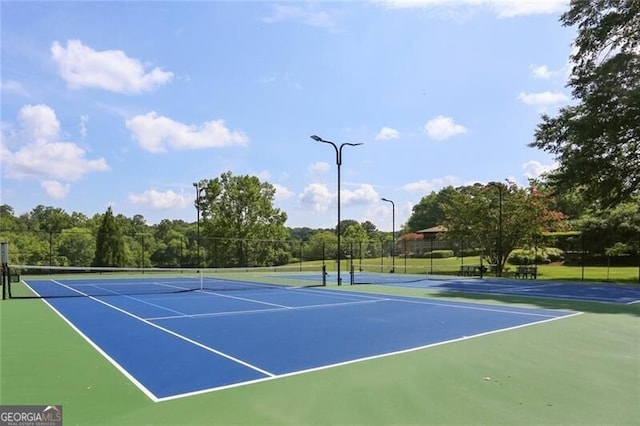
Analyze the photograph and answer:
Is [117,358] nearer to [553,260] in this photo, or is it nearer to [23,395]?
[23,395]

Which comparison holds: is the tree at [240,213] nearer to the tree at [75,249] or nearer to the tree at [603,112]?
the tree at [75,249]

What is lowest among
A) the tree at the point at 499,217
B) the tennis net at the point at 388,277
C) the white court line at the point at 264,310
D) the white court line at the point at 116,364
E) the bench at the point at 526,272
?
the tennis net at the point at 388,277

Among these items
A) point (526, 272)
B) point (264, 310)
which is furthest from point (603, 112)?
point (264, 310)

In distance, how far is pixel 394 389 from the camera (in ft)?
17.3

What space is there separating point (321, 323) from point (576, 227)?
37240mm

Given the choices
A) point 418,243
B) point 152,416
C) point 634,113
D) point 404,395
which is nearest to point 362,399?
point 404,395

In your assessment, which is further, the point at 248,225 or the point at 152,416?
the point at 248,225

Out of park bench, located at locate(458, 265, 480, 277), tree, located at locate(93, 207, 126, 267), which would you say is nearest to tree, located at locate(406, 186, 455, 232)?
park bench, located at locate(458, 265, 480, 277)

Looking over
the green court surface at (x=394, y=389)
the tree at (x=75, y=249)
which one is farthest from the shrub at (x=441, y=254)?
the green court surface at (x=394, y=389)

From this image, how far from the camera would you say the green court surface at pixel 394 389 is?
441 cm

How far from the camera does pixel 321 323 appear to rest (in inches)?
402
